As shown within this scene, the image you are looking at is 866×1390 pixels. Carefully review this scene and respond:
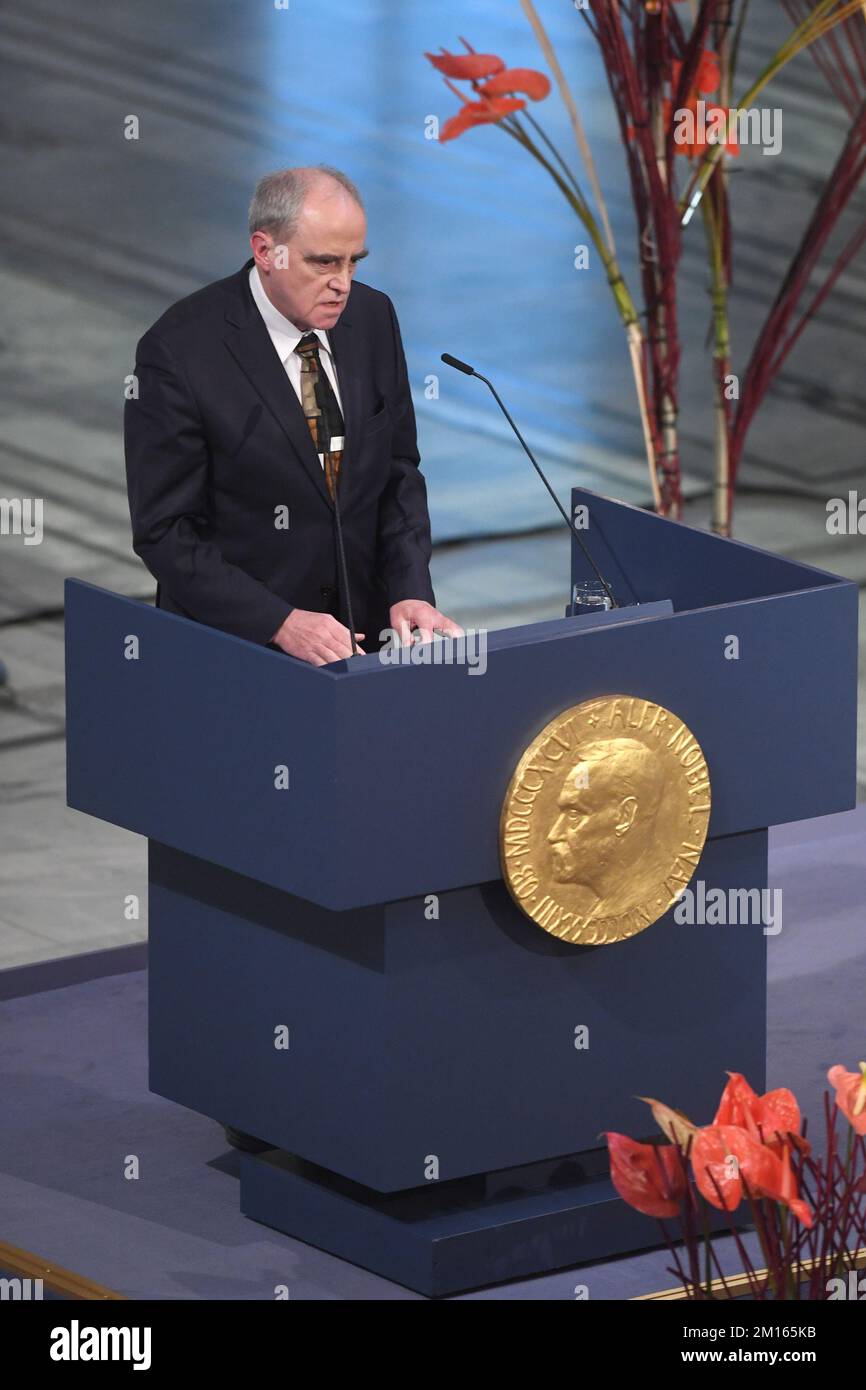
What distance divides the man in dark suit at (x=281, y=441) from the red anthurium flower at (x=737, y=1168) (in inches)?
50.5

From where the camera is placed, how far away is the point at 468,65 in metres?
5.41

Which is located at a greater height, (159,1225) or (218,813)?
(218,813)

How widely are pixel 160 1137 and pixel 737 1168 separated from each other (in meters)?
1.83

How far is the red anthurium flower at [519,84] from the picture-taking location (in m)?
5.43

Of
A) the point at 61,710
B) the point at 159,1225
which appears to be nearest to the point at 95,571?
the point at 61,710

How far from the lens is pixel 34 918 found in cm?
558

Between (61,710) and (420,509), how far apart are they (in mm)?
2827

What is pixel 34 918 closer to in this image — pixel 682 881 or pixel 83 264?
pixel 682 881

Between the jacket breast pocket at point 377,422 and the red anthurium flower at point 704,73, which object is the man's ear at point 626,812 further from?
the red anthurium flower at point 704,73

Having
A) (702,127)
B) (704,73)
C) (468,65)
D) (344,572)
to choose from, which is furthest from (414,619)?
(704,73)

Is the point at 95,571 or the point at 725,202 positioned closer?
the point at 725,202

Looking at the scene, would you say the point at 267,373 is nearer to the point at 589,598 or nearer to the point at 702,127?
the point at 589,598
